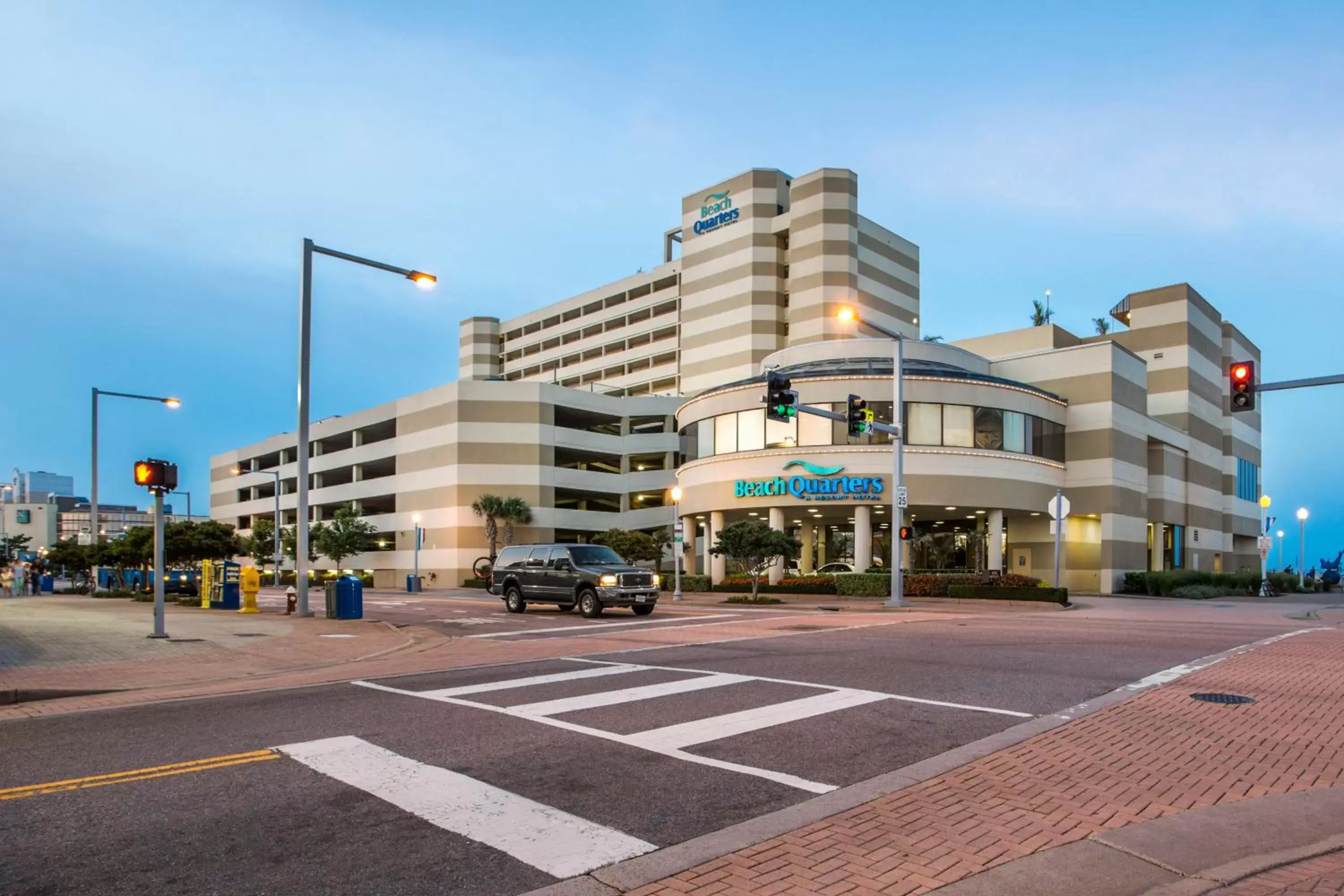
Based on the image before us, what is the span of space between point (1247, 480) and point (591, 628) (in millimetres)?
67560

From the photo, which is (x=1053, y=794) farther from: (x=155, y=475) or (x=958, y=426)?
(x=958, y=426)

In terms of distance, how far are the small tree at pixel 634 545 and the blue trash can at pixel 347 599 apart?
31275 millimetres

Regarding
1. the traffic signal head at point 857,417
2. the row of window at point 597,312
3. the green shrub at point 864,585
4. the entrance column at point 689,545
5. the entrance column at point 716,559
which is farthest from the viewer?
the row of window at point 597,312

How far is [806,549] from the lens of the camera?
50125 mm

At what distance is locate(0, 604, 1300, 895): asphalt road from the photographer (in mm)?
4754

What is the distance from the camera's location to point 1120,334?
60.4 metres

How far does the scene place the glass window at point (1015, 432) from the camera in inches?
1639

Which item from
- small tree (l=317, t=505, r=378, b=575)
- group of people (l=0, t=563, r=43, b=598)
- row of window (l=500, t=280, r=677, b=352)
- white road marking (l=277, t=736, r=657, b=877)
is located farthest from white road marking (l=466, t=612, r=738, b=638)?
row of window (l=500, t=280, r=677, b=352)

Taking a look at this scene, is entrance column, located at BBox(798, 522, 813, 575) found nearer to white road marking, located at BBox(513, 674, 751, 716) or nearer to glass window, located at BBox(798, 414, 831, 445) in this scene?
glass window, located at BBox(798, 414, 831, 445)

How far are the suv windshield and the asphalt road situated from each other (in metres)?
10.6

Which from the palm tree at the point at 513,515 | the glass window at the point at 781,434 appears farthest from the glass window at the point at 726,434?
the palm tree at the point at 513,515

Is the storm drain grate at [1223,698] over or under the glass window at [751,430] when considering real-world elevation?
under

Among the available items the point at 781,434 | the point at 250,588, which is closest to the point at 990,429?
the point at 781,434

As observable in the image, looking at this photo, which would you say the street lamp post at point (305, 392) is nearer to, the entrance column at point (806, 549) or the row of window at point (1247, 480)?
the entrance column at point (806, 549)
